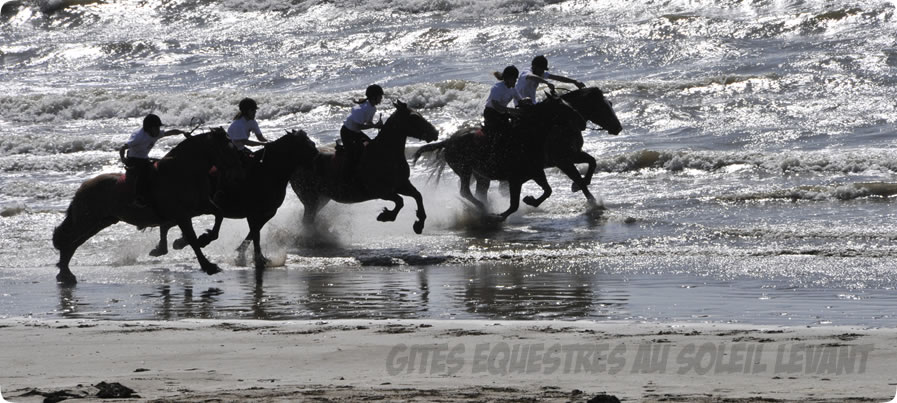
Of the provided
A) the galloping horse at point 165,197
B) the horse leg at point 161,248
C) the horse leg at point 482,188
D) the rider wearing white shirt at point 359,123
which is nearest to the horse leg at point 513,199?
the horse leg at point 482,188

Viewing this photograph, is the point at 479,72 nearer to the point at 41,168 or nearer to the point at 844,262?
the point at 41,168

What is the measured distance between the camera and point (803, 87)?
1089 inches

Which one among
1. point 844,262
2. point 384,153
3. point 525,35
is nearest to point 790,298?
point 844,262

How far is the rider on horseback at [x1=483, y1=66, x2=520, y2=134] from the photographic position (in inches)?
713

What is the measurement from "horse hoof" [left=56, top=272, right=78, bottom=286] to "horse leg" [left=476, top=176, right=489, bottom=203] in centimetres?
689

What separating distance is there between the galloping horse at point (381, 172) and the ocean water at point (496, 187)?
0.60 metres

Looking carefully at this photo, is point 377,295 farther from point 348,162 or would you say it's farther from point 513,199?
point 513,199

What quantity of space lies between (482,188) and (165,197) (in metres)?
6.29

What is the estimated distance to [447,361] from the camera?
27.7 feet

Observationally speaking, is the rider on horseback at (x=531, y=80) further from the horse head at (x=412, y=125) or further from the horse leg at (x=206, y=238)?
the horse leg at (x=206, y=238)

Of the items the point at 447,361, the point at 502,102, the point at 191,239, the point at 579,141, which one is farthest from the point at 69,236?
the point at 579,141

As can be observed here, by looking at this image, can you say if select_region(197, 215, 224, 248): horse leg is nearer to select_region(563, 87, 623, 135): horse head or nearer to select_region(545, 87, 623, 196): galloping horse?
select_region(545, 87, 623, 196): galloping horse


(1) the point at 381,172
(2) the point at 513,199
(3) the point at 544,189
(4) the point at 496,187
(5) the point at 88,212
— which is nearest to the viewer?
(5) the point at 88,212

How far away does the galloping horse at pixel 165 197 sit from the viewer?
14000 millimetres
